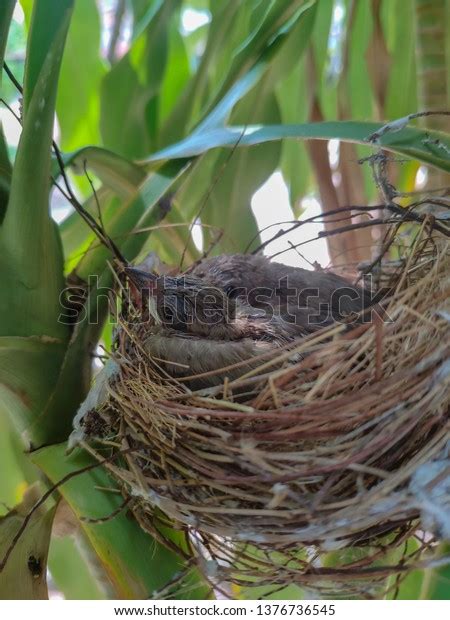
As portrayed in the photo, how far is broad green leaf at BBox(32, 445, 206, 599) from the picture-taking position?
73 centimetres

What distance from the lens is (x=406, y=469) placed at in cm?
60

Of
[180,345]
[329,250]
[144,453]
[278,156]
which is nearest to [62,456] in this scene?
[144,453]

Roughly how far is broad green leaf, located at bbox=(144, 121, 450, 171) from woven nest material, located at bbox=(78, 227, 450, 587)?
126 mm

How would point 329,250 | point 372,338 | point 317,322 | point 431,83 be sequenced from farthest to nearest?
point 329,250, point 317,322, point 431,83, point 372,338

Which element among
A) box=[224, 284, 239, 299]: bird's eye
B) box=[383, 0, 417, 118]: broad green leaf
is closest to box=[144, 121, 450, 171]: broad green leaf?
box=[224, 284, 239, 299]: bird's eye

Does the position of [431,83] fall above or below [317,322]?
above

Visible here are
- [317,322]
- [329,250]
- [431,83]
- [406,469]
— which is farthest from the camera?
[329,250]

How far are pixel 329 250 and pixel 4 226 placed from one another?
766 mm

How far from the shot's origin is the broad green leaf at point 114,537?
2.38 ft

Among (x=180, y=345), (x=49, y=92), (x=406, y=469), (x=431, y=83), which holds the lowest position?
(x=406, y=469)

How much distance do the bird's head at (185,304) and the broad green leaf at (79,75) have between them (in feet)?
1.38

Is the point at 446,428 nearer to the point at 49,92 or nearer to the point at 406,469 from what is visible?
the point at 406,469

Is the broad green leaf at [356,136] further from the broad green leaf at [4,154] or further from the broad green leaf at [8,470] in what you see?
the broad green leaf at [8,470]

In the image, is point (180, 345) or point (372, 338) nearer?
point (372, 338)
